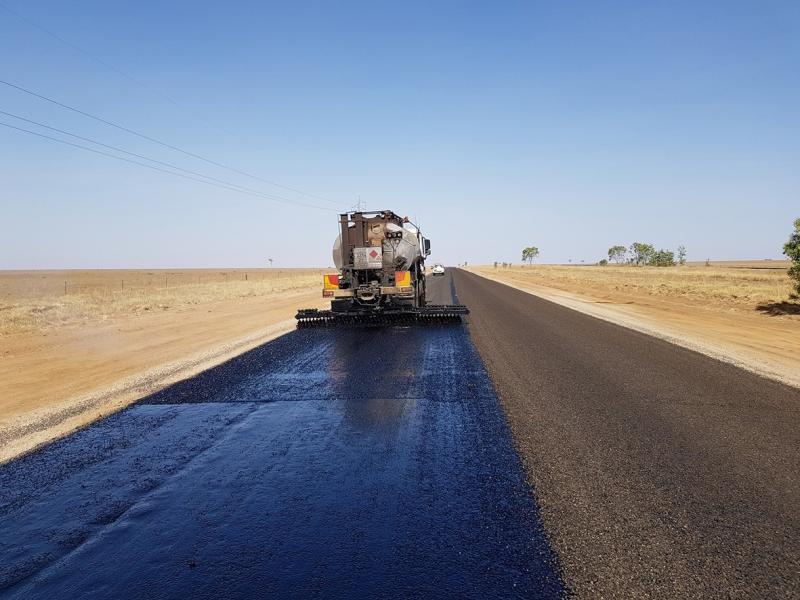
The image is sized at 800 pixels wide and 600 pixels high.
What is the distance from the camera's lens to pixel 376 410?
6117 mm

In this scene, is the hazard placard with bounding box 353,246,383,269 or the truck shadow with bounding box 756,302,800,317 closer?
the hazard placard with bounding box 353,246,383,269

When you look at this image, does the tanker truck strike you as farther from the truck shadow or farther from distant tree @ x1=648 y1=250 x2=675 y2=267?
distant tree @ x1=648 y1=250 x2=675 y2=267

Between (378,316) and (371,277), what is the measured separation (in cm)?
128

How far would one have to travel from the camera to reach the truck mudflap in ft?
48.4

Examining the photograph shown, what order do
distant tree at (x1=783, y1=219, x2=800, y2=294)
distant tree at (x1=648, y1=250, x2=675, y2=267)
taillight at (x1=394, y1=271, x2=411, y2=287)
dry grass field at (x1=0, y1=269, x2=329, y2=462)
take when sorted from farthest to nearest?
distant tree at (x1=648, y1=250, x2=675, y2=267) → distant tree at (x1=783, y1=219, x2=800, y2=294) → taillight at (x1=394, y1=271, x2=411, y2=287) → dry grass field at (x1=0, y1=269, x2=329, y2=462)

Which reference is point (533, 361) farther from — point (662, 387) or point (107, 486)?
point (107, 486)

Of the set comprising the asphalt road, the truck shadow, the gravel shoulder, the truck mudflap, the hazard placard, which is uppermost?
the hazard placard

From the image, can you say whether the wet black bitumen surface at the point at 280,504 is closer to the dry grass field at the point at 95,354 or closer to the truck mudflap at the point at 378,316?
the dry grass field at the point at 95,354

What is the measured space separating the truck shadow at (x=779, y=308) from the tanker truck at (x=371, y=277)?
1406cm

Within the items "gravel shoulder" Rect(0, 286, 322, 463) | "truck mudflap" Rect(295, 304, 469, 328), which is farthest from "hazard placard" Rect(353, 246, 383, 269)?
"gravel shoulder" Rect(0, 286, 322, 463)

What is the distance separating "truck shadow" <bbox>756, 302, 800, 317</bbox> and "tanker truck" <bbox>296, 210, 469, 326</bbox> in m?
14.1

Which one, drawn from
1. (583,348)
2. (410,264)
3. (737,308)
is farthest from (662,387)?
(737,308)

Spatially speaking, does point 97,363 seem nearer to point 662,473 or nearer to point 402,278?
point 402,278

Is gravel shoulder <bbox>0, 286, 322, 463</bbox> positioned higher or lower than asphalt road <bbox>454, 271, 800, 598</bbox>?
higher
